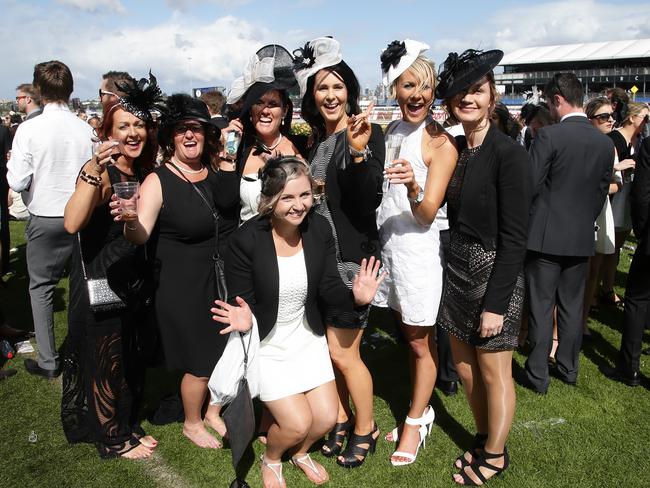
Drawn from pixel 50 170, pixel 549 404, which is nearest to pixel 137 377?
pixel 50 170

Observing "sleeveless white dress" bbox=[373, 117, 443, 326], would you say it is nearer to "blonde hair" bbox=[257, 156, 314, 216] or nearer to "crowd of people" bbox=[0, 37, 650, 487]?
"crowd of people" bbox=[0, 37, 650, 487]

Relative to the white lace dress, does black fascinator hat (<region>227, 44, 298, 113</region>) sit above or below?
above

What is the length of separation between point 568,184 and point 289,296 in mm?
2343

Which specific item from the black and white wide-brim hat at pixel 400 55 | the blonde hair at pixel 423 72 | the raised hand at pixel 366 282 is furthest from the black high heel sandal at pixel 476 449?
the black and white wide-brim hat at pixel 400 55

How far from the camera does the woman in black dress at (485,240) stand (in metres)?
2.58

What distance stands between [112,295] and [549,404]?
3.27 metres

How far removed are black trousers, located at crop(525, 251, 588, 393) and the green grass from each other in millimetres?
255

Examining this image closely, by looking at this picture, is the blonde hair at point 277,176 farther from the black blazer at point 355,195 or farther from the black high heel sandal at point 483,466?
the black high heel sandal at point 483,466

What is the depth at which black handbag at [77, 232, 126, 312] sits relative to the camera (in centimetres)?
314

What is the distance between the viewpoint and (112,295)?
3186 mm

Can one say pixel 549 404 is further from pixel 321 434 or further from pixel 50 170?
pixel 50 170

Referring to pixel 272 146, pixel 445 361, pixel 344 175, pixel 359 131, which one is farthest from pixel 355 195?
pixel 445 361

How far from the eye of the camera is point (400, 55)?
2.89 m

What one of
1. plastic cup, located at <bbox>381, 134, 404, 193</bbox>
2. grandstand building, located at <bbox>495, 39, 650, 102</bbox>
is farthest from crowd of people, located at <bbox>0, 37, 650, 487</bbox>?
grandstand building, located at <bbox>495, 39, 650, 102</bbox>
